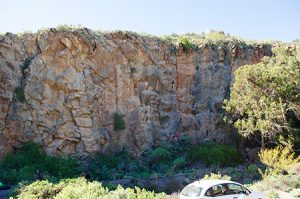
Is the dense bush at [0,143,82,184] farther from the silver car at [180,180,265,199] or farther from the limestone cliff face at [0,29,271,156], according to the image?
the silver car at [180,180,265,199]

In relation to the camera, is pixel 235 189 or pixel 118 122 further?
pixel 118 122

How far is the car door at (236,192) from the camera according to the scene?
42.4ft

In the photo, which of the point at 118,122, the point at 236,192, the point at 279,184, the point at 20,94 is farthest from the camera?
the point at 118,122

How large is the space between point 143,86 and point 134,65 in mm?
1731

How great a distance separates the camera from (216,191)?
12.6 metres

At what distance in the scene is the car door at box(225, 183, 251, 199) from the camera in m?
12.9

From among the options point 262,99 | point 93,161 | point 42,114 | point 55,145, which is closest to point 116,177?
point 93,161

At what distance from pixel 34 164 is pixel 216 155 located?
12.1 m

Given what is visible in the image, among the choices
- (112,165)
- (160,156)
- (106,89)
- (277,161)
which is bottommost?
(112,165)

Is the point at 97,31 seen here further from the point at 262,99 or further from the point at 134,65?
the point at 262,99

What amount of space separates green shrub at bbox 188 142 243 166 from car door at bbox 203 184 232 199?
13.8 meters

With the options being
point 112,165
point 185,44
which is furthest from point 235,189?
point 185,44

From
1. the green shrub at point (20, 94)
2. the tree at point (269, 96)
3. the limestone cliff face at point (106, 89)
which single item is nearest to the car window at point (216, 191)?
Result: the tree at point (269, 96)

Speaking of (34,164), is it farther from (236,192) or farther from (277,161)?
(277,161)
